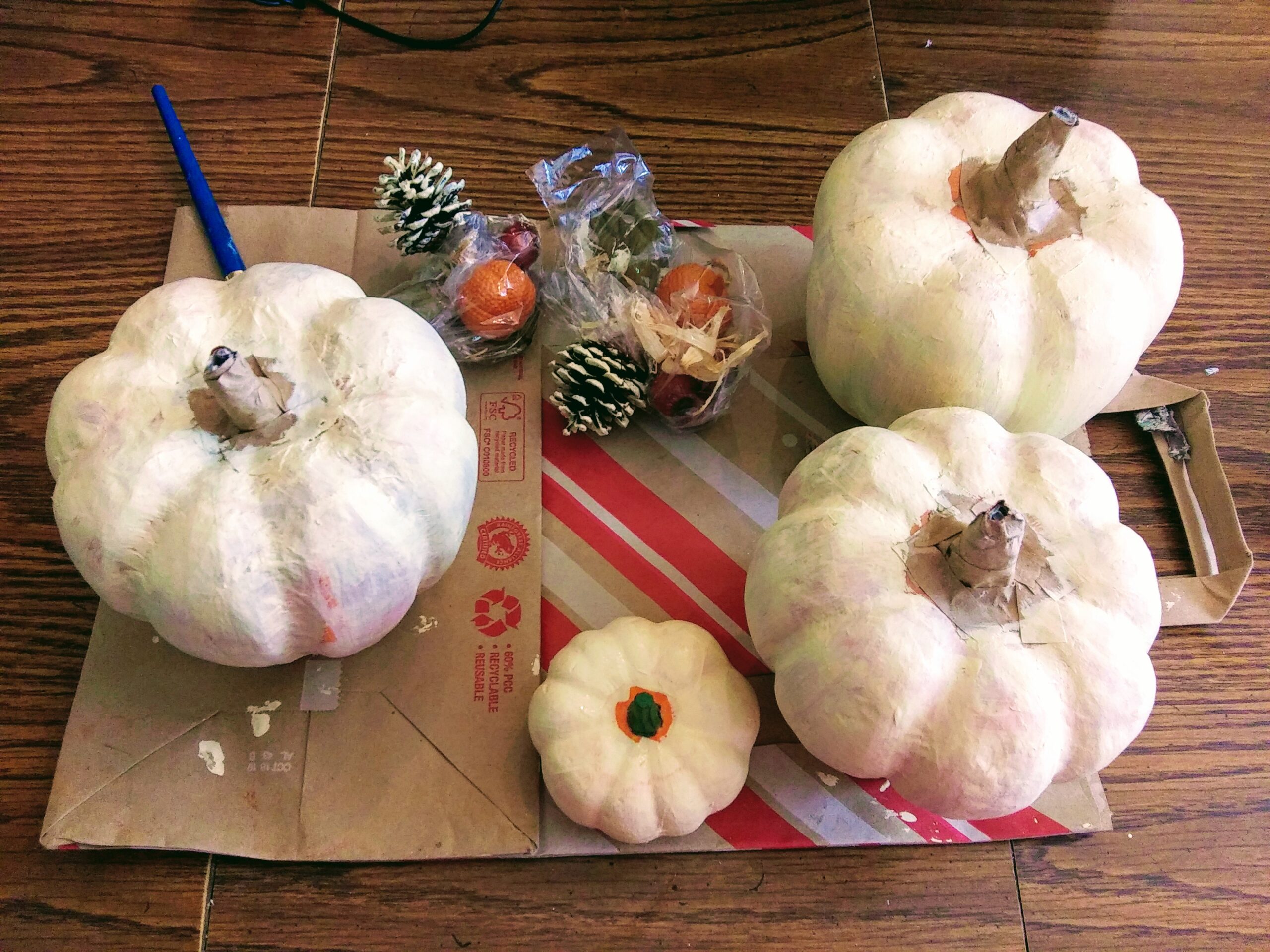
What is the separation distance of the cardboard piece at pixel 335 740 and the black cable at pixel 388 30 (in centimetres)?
A: 58

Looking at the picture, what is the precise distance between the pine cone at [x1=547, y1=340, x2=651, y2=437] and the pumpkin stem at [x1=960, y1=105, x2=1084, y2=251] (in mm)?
303

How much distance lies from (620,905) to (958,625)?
339 mm

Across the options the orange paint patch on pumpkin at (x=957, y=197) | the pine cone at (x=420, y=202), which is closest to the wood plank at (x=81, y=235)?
the pine cone at (x=420, y=202)

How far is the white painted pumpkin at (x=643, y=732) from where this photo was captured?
0.61 metres

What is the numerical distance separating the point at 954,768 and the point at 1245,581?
438 millimetres

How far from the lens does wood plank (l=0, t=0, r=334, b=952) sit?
2.11ft

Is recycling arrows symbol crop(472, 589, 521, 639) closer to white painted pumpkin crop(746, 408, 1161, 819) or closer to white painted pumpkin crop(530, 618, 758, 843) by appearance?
white painted pumpkin crop(530, 618, 758, 843)

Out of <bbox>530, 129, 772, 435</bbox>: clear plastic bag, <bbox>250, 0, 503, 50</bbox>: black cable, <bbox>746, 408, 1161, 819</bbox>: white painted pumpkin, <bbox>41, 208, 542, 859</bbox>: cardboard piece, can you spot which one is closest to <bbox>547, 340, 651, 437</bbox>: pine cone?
<bbox>530, 129, 772, 435</bbox>: clear plastic bag

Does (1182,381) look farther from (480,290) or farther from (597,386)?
(480,290)

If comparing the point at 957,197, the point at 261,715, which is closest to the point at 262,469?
the point at 261,715

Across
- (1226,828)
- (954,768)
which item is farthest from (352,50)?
(1226,828)

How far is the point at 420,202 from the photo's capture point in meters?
0.75

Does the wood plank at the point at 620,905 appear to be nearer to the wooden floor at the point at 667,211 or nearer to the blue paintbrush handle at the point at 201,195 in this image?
the wooden floor at the point at 667,211

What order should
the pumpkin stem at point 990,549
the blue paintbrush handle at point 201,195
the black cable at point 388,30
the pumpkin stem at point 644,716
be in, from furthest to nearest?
the black cable at point 388,30
the blue paintbrush handle at point 201,195
the pumpkin stem at point 644,716
the pumpkin stem at point 990,549
